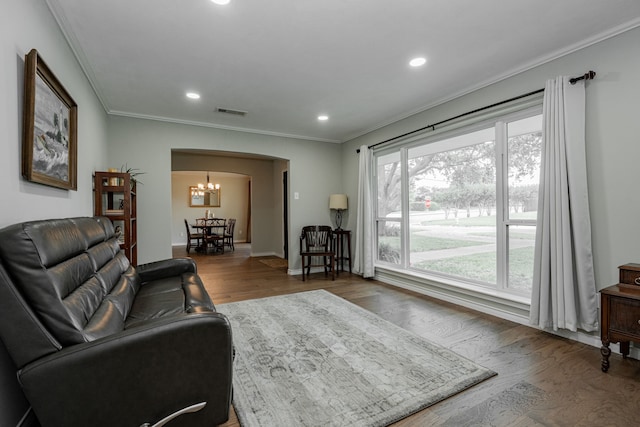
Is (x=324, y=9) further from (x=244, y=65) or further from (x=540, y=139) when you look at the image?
(x=540, y=139)

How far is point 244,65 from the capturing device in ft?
9.25

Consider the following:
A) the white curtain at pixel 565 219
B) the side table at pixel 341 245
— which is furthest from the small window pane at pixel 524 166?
the side table at pixel 341 245

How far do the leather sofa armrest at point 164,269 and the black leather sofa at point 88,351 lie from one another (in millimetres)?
1254

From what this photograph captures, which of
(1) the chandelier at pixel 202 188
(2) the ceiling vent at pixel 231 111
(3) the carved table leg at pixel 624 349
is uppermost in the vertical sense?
(2) the ceiling vent at pixel 231 111

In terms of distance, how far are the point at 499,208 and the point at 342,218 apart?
299cm

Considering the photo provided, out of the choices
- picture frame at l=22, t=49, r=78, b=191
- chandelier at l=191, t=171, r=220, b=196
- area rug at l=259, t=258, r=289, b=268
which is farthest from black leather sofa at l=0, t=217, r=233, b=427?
chandelier at l=191, t=171, r=220, b=196

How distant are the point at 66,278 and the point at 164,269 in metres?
1.50

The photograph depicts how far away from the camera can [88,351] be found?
113cm

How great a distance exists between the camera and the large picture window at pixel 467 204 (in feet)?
9.89

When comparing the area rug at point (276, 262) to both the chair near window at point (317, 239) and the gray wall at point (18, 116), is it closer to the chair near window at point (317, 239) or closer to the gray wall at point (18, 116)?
the chair near window at point (317, 239)

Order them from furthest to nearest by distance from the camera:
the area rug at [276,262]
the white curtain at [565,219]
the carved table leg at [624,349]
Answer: the area rug at [276,262]
the white curtain at [565,219]
the carved table leg at [624,349]

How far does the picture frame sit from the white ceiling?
1.92ft

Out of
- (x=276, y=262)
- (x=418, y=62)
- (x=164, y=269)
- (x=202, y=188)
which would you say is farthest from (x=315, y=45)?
(x=202, y=188)

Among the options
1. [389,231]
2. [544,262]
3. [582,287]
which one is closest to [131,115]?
[389,231]
